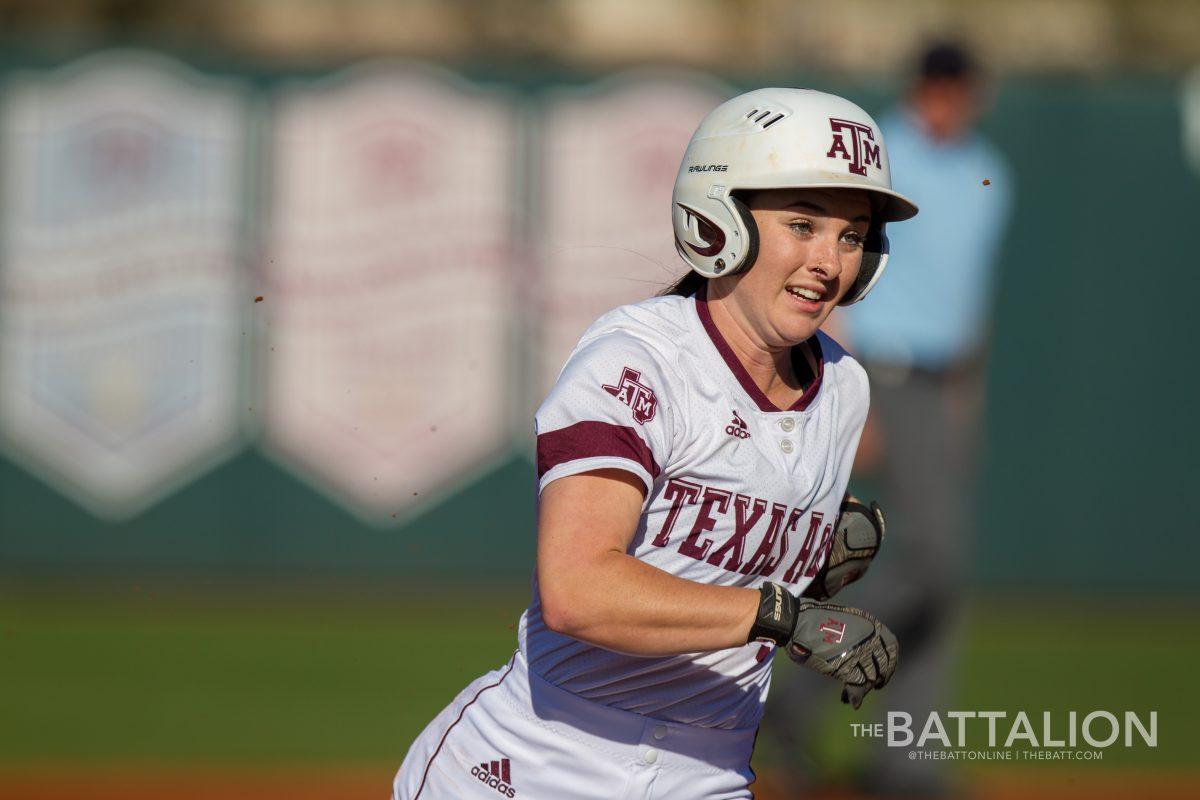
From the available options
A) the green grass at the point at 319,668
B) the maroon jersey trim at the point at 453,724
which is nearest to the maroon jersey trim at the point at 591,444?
the maroon jersey trim at the point at 453,724

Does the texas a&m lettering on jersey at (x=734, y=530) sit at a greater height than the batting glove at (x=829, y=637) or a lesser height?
greater

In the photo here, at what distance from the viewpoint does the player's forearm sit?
2.81 metres

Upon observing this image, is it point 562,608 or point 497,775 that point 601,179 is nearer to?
point 497,775

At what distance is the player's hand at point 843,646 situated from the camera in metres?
2.91

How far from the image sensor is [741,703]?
332 cm

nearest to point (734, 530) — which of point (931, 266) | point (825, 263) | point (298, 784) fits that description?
point (825, 263)

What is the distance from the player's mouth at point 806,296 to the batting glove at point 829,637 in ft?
1.88

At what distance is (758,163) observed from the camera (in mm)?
3127

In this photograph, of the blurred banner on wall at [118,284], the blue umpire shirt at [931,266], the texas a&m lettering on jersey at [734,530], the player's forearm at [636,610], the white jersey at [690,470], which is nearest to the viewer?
the player's forearm at [636,610]

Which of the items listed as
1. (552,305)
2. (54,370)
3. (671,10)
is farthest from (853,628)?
(671,10)

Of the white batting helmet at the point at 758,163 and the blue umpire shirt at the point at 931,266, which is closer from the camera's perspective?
the white batting helmet at the point at 758,163

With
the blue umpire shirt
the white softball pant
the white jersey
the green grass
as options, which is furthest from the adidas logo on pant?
the green grass

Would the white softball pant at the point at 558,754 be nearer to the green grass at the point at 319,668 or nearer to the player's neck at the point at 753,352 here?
the player's neck at the point at 753,352

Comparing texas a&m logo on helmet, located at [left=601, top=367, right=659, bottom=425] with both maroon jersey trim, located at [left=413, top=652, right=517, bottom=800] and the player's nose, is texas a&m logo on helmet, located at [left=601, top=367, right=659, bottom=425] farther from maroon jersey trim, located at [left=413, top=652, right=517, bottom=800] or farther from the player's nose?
maroon jersey trim, located at [left=413, top=652, right=517, bottom=800]
